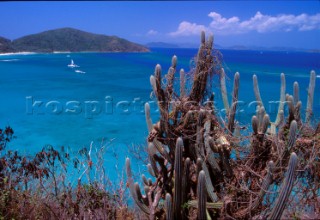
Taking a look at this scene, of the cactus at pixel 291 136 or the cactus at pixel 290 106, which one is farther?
the cactus at pixel 290 106

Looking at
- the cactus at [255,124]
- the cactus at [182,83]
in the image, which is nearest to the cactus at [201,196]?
the cactus at [255,124]

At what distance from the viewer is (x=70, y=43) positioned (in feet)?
330

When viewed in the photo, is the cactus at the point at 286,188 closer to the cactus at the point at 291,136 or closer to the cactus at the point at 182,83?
the cactus at the point at 291,136

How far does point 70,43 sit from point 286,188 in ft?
340

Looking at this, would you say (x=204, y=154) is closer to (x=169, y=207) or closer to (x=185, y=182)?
(x=185, y=182)

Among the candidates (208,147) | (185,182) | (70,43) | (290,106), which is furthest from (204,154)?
(70,43)

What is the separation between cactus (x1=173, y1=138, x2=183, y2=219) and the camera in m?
2.93

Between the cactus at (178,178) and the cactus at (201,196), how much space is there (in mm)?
265

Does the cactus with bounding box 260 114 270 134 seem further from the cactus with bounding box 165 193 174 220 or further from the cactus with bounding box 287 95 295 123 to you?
the cactus with bounding box 165 193 174 220

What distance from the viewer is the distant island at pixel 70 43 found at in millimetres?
90137

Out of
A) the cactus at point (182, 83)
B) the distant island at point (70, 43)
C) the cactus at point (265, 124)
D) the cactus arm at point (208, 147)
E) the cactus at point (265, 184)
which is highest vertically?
the distant island at point (70, 43)

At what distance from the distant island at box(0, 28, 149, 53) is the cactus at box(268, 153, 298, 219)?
85.3m

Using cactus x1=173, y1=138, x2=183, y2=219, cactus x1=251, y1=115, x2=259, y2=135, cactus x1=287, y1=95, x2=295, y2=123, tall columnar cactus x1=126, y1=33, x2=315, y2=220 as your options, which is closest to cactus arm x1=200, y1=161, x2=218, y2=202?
tall columnar cactus x1=126, y1=33, x2=315, y2=220

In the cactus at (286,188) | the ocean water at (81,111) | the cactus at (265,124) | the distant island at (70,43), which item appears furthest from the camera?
the distant island at (70,43)
